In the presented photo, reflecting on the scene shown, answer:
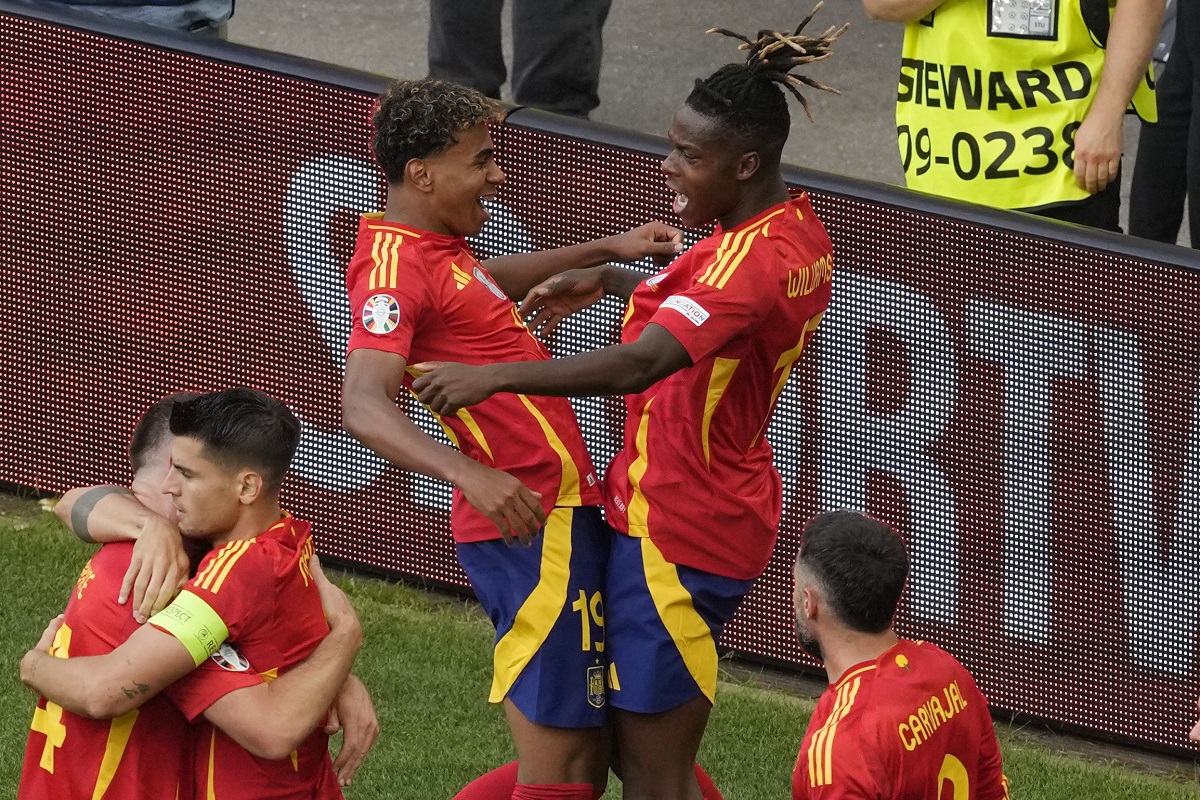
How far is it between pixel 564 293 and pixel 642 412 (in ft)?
1.34

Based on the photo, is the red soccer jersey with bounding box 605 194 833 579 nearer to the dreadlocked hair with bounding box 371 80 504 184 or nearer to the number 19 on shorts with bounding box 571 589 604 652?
the number 19 on shorts with bounding box 571 589 604 652

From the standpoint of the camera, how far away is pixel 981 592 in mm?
5465

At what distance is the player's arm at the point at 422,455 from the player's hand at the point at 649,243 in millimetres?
948

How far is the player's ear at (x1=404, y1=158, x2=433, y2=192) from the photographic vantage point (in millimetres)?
3893

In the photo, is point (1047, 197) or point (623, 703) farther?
point (1047, 197)

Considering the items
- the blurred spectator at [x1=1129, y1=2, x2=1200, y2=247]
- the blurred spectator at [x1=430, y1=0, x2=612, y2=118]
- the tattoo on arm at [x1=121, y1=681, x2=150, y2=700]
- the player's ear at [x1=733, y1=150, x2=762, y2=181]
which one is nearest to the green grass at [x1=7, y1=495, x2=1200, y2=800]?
the tattoo on arm at [x1=121, y1=681, x2=150, y2=700]

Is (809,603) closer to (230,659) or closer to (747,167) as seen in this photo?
(747,167)

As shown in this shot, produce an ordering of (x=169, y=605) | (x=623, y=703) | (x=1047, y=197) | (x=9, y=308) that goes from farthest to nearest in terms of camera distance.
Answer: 1. (x=9, y=308)
2. (x=1047, y=197)
3. (x=623, y=703)
4. (x=169, y=605)

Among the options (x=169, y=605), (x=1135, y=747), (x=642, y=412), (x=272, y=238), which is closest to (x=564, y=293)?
(x=642, y=412)

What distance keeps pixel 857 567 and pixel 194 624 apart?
124 centimetres

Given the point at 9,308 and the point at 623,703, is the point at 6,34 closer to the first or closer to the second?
the point at 9,308

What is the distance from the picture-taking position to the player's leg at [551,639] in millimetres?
3926

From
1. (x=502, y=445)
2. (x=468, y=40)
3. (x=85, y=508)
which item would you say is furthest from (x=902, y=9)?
(x=85, y=508)

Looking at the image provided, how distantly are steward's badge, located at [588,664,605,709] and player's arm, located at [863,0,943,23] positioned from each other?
8.29 feet
